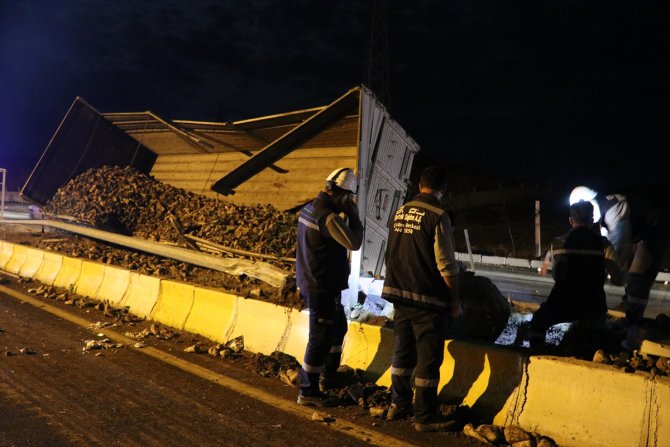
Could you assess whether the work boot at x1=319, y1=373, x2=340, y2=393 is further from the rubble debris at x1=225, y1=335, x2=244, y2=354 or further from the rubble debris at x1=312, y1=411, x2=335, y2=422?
the rubble debris at x1=225, y1=335, x2=244, y2=354

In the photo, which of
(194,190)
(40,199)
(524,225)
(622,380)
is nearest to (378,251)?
(622,380)

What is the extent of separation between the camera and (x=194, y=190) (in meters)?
11.3

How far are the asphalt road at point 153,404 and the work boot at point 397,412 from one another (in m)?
0.05

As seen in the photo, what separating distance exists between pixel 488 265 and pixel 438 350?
10.2 meters

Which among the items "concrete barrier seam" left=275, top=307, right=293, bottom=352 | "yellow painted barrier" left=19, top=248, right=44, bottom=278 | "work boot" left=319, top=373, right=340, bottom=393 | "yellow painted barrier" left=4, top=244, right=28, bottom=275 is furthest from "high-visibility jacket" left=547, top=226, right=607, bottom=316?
"yellow painted barrier" left=4, top=244, right=28, bottom=275

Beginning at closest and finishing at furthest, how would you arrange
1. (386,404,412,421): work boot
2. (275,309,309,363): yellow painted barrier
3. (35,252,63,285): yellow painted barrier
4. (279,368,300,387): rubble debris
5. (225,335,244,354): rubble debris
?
1. (386,404,412,421): work boot
2. (279,368,300,387): rubble debris
3. (275,309,309,363): yellow painted barrier
4. (225,335,244,354): rubble debris
5. (35,252,63,285): yellow painted barrier

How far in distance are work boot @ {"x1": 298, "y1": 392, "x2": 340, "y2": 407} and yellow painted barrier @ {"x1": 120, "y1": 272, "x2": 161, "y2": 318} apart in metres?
3.49

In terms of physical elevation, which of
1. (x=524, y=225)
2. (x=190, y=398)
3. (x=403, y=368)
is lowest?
(x=190, y=398)

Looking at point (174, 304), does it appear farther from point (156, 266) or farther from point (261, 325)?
point (156, 266)

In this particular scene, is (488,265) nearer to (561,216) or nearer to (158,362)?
(158,362)

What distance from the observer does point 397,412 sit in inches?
156

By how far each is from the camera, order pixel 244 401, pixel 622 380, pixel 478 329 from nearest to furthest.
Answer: pixel 622 380
pixel 244 401
pixel 478 329

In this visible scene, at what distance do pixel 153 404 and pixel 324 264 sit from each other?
1.73 meters

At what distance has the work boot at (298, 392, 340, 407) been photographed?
167 inches
